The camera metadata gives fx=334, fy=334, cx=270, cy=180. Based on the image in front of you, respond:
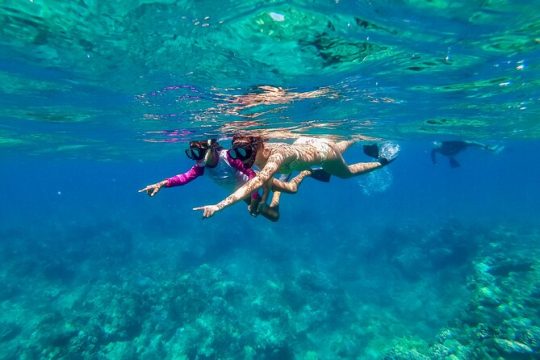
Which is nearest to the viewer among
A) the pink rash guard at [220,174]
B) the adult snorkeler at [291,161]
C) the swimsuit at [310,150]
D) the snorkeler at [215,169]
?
the adult snorkeler at [291,161]

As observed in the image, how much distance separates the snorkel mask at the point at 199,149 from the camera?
25.9ft

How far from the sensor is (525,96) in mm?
16531

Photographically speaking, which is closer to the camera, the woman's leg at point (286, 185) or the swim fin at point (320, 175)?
the woman's leg at point (286, 185)

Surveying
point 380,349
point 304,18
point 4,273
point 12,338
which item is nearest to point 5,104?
point 12,338

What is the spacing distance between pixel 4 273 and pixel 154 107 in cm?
2076

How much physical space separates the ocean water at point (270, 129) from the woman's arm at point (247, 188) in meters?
3.51

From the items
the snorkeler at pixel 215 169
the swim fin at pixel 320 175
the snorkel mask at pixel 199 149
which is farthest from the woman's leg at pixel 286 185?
the snorkel mask at pixel 199 149

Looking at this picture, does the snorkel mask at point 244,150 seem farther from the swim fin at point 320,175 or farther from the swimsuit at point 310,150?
the swim fin at point 320,175

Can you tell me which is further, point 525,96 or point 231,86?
point 525,96

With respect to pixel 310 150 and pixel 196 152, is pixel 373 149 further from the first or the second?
pixel 196 152

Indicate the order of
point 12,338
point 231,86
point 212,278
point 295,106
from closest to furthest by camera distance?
point 231,86
point 295,106
point 12,338
point 212,278

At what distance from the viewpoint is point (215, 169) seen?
28.4 ft

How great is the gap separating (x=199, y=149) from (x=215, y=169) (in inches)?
34.6

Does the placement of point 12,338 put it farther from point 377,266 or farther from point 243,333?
point 377,266
